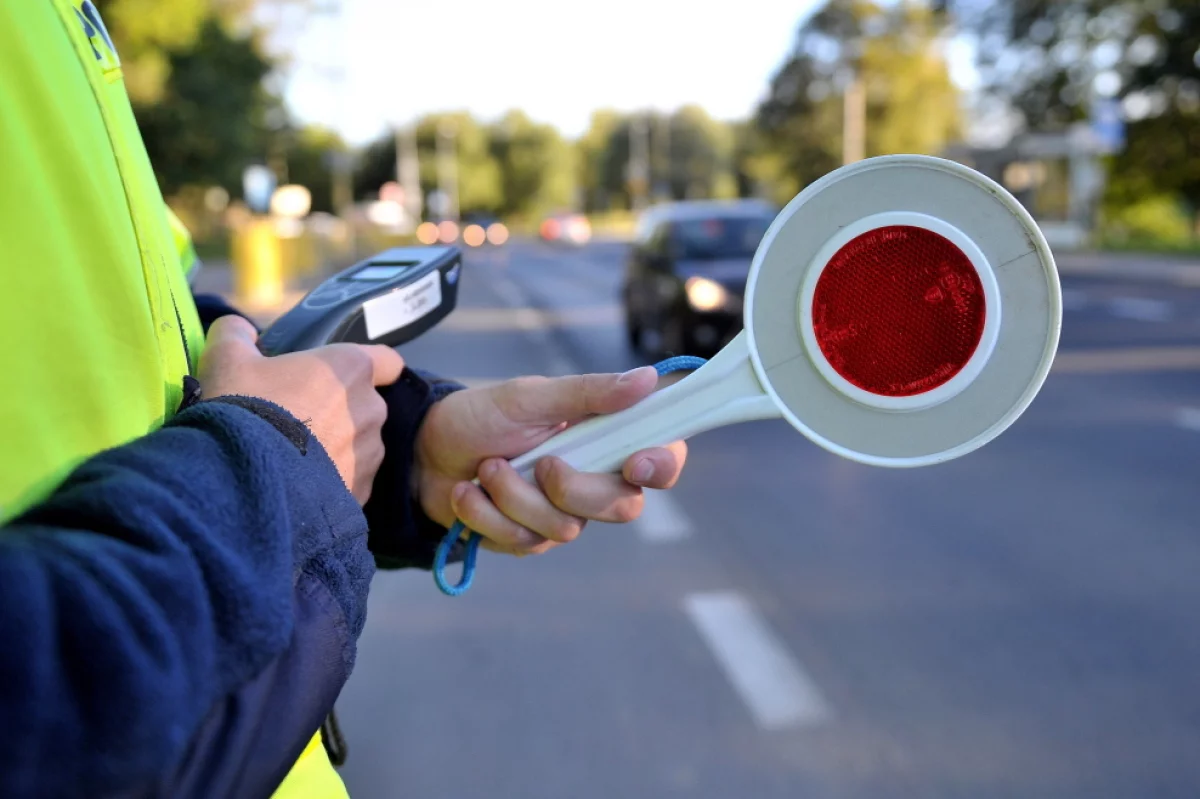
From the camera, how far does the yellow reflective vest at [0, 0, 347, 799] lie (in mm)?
750

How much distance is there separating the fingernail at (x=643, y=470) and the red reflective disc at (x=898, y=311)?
227 mm

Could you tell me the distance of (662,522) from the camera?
A: 17.9 ft

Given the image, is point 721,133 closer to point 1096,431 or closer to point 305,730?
point 1096,431

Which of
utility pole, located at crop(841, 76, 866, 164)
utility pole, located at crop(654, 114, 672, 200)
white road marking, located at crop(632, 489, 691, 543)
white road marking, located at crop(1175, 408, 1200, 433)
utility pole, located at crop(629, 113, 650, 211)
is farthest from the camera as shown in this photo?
utility pole, located at crop(654, 114, 672, 200)

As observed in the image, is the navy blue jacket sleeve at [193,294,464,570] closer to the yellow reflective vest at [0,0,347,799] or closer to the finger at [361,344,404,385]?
the finger at [361,344,404,385]

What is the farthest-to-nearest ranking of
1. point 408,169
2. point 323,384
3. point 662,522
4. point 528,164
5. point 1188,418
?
point 528,164, point 408,169, point 1188,418, point 662,522, point 323,384

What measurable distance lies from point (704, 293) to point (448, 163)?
55.2 meters

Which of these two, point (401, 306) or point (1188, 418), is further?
point (1188, 418)

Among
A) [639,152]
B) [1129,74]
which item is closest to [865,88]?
[1129,74]

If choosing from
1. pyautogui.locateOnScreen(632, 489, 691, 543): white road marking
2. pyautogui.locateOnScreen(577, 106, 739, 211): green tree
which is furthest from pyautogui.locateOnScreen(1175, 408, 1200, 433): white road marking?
pyautogui.locateOnScreen(577, 106, 739, 211): green tree

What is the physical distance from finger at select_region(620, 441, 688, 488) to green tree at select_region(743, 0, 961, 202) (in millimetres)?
48414

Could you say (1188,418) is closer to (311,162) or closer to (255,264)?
(255,264)

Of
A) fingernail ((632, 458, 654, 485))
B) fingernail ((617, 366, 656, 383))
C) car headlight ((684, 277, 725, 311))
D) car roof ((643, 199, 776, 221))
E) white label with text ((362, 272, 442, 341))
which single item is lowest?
car headlight ((684, 277, 725, 311))

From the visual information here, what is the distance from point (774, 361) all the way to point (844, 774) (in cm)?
215
